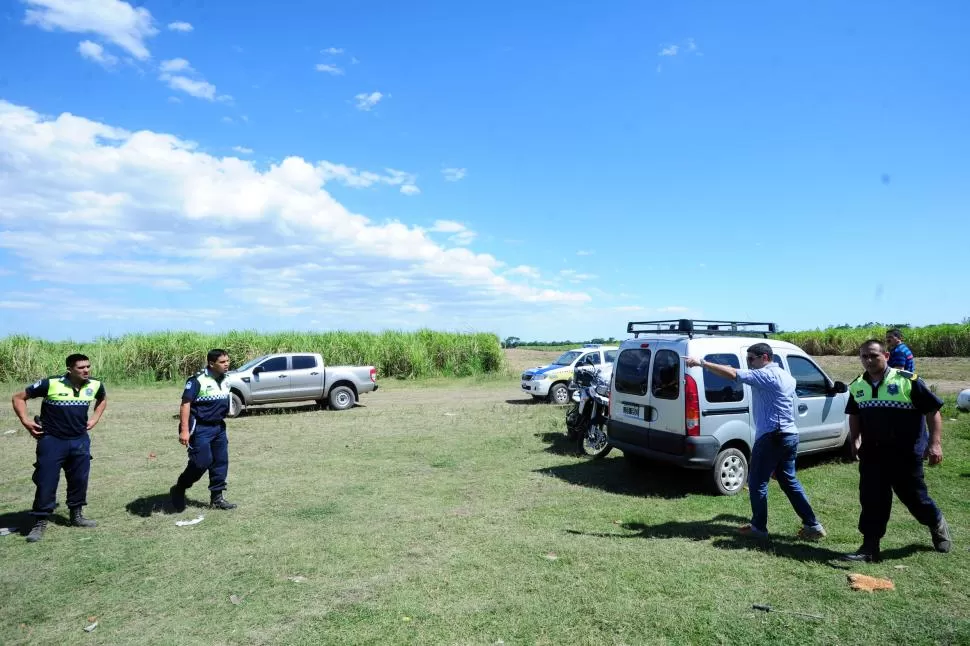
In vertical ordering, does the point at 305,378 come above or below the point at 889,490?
above

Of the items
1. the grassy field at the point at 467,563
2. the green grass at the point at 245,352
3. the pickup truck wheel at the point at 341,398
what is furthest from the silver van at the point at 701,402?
the green grass at the point at 245,352

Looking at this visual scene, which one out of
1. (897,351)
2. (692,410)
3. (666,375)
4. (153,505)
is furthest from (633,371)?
(153,505)

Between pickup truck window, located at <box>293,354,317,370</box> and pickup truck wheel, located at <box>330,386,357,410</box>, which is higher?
pickup truck window, located at <box>293,354,317,370</box>

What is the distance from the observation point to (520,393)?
22.0m

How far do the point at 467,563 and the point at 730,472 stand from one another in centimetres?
387

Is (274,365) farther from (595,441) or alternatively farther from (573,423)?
(595,441)

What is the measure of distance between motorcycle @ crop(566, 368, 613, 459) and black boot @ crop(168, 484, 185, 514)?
19.4ft

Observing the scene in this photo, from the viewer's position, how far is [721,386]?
7.30 metres

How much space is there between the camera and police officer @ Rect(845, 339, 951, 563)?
514cm

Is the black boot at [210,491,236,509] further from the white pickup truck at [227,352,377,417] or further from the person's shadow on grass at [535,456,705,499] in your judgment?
the white pickup truck at [227,352,377,417]

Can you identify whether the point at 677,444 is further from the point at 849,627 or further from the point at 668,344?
the point at 849,627

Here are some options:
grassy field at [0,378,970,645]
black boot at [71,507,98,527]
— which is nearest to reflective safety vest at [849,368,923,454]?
grassy field at [0,378,970,645]

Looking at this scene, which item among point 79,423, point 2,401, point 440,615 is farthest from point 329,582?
point 2,401

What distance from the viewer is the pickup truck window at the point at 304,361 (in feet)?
56.3
